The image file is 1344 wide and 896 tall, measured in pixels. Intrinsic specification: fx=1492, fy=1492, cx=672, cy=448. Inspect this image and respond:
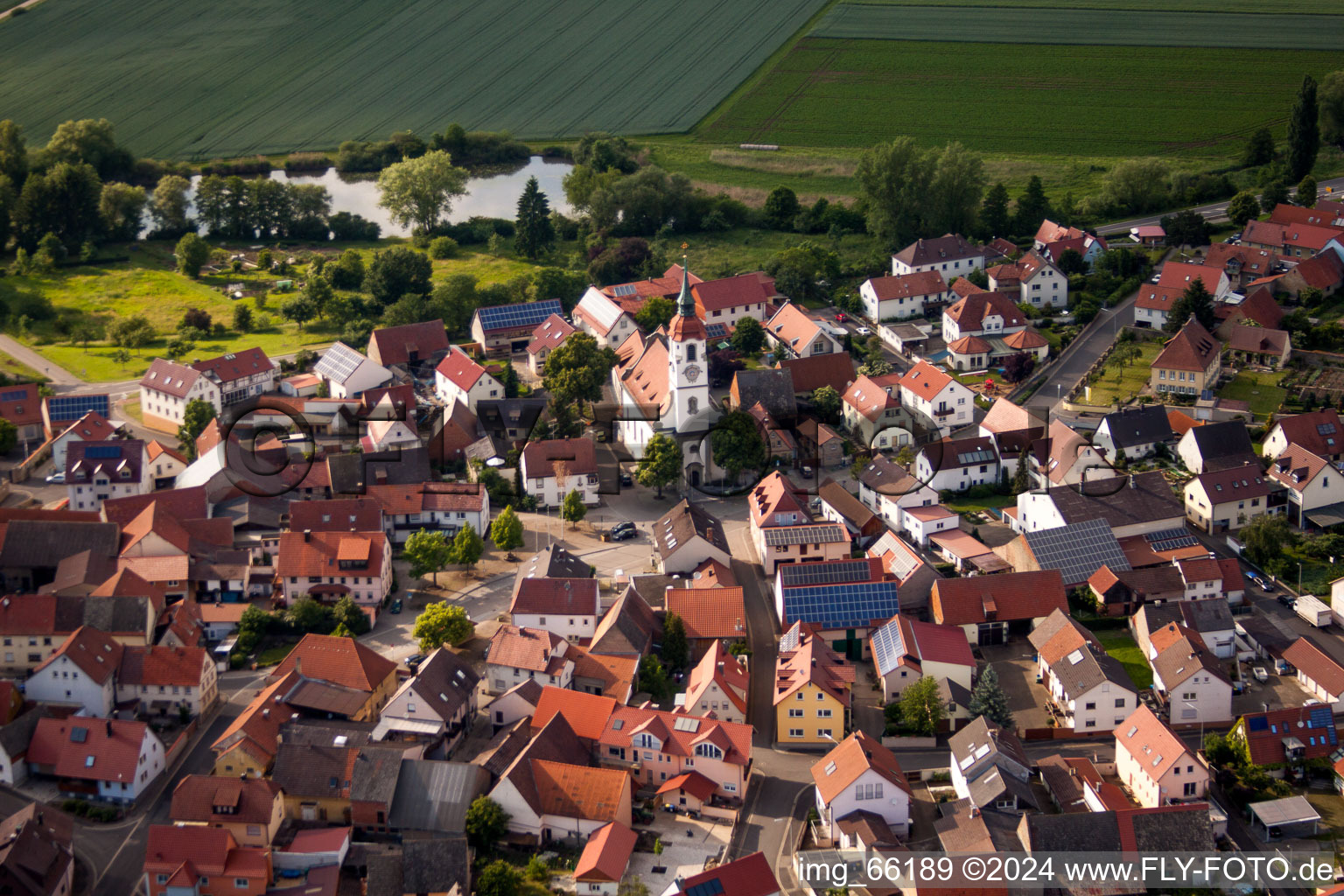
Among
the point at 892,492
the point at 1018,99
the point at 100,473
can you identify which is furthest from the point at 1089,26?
the point at 100,473

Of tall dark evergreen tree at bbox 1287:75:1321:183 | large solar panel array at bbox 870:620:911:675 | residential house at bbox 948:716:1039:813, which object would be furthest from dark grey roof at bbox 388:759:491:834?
tall dark evergreen tree at bbox 1287:75:1321:183

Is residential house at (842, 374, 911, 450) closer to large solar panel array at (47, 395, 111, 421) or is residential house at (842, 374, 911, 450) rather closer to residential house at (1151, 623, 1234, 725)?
residential house at (1151, 623, 1234, 725)

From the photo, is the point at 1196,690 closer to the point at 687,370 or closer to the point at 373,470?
the point at 687,370

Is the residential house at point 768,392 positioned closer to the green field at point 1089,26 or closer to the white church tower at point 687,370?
the white church tower at point 687,370

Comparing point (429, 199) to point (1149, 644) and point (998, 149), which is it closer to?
point (998, 149)

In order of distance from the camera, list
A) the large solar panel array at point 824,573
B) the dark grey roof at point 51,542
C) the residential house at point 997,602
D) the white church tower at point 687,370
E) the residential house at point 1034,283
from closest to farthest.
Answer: the residential house at point 997,602 → the large solar panel array at point 824,573 → the dark grey roof at point 51,542 → the white church tower at point 687,370 → the residential house at point 1034,283

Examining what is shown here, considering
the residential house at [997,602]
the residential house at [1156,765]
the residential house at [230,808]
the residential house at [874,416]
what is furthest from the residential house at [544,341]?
the residential house at [1156,765]

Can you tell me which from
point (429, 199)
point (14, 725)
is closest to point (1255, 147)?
point (429, 199)
